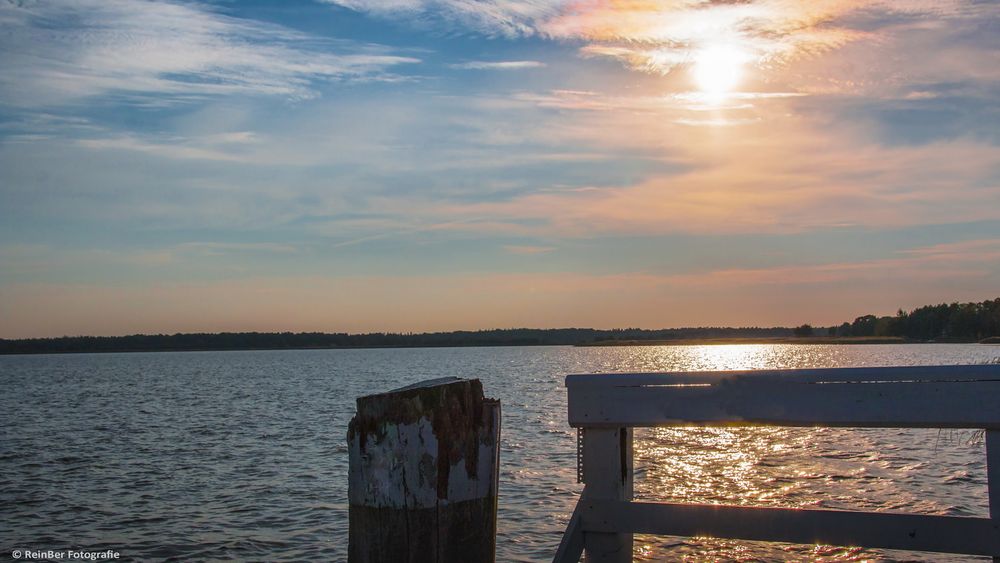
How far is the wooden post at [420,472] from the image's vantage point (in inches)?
139

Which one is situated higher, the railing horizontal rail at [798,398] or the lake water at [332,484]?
the railing horizontal rail at [798,398]

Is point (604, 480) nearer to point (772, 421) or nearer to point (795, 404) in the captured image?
point (772, 421)

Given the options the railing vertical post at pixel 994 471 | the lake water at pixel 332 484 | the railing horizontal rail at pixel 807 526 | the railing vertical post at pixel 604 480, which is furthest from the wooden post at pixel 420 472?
the lake water at pixel 332 484

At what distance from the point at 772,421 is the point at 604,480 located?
2.57ft

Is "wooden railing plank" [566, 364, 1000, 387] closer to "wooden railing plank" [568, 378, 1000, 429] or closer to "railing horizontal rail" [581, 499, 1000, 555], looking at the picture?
"wooden railing plank" [568, 378, 1000, 429]

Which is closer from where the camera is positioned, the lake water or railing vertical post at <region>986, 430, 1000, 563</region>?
railing vertical post at <region>986, 430, 1000, 563</region>

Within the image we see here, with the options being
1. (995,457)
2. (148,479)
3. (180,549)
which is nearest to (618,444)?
(995,457)

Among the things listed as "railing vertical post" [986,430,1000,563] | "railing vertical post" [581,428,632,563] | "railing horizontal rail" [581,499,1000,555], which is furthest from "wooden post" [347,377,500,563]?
"railing vertical post" [986,430,1000,563]

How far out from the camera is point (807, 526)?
140 inches

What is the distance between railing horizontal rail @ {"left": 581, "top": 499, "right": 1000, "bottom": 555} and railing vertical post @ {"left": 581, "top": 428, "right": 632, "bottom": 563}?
0.20 ft

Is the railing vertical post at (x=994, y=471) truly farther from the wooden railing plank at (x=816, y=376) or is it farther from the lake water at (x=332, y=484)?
the lake water at (x=332, y=484)

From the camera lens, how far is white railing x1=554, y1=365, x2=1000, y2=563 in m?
3.40

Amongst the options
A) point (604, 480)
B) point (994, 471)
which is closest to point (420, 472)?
point (604, 480)

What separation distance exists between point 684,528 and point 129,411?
45832 millimetres
